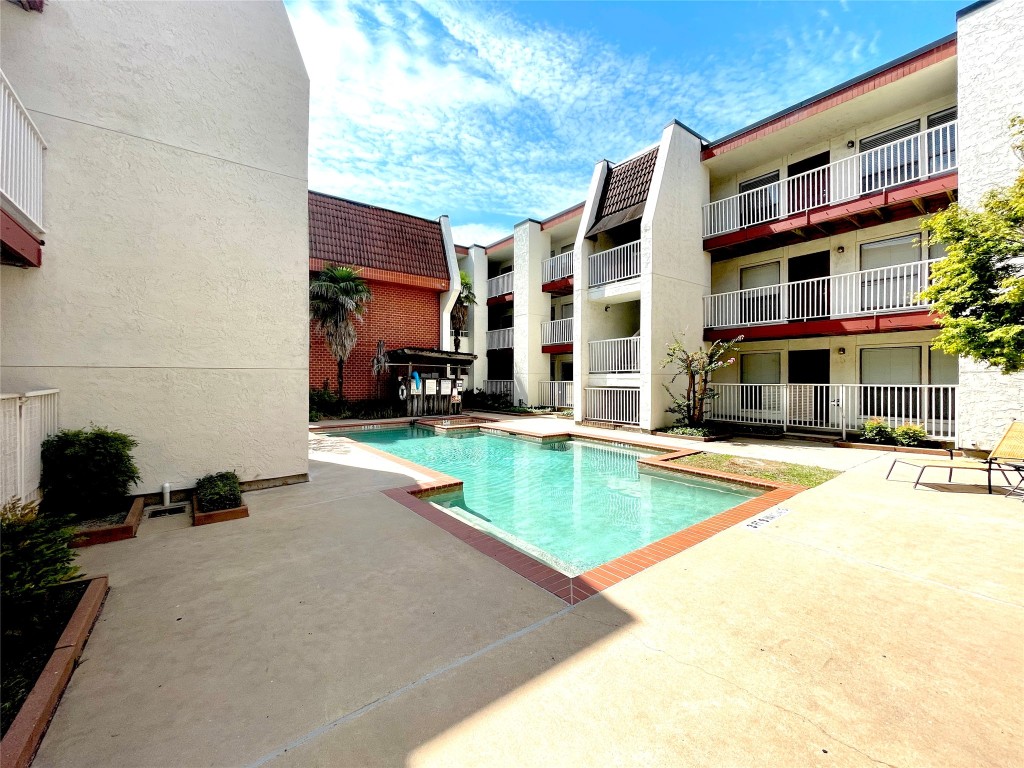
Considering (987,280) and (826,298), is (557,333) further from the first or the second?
(987,280)

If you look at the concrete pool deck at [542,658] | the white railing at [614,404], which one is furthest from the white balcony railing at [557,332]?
the concrete pool deck at [542,658]

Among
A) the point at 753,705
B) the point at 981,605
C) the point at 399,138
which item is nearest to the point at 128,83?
the point at 399,138

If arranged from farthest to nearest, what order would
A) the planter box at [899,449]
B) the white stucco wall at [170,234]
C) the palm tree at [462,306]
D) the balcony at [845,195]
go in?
the palm tree at [462,306] → the balcony at [845,195] → the planter box at [899,449] → the white stucco wall at [170,234]

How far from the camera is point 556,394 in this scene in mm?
17734

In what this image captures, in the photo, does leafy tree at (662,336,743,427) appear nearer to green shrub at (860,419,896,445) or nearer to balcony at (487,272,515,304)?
green shrub at (860,419,896,445)

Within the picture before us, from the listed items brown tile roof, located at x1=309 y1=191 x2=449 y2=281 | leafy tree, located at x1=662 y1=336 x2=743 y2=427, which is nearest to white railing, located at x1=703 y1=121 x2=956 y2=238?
leafy tree, located at x1=662 y1=336 x2=743 y2=427

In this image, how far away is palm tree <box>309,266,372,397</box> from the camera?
49.5 feet

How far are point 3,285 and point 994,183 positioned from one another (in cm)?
1540

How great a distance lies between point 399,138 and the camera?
1011 centimetres

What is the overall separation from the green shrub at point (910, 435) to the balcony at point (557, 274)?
424 inches

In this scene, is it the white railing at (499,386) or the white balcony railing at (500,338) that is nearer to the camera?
the white railing at (499,386)

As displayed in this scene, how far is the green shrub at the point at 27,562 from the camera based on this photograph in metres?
2.33

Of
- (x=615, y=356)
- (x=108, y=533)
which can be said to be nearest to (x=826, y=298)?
(x=615, y=356)

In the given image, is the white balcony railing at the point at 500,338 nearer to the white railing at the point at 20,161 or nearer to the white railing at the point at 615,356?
the white railing at the point at 615,356
